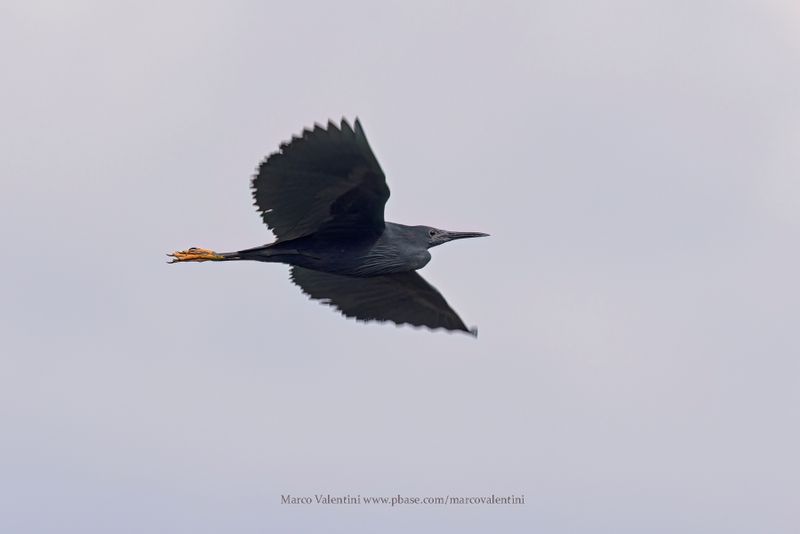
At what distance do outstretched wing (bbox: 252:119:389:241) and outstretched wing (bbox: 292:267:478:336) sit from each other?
1.91 meters

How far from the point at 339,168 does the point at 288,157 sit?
0.60 meters

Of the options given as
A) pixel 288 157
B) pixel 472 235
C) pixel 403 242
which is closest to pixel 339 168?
pixel 288 157

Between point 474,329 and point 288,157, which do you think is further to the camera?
point 474,329

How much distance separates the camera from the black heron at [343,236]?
57.5 feet

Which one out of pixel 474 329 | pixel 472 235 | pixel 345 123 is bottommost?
pixel 474 329

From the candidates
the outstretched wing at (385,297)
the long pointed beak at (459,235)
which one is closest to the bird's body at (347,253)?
the long pointed beak at (459,235)

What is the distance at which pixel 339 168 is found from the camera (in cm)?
1769

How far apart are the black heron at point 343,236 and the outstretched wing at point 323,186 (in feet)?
0.04

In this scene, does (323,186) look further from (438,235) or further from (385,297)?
(385,297)

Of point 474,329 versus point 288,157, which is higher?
point 288,157

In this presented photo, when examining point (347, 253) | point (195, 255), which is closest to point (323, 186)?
point (347, 253)

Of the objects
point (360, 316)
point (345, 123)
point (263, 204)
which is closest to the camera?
point (345, 123)

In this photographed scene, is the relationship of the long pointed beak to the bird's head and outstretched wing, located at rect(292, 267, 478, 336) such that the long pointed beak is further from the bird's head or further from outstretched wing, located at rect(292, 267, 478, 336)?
outstretched wing, located at rect(292, 267, 478, 336)

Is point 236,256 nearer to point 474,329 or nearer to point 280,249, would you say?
point 280,249
